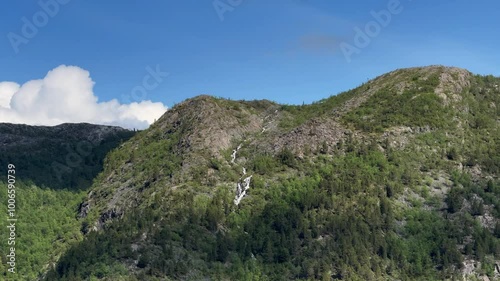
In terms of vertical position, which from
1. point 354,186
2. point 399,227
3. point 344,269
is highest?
point 354,186

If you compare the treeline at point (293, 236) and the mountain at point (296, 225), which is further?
the mountain at point (296, 225)

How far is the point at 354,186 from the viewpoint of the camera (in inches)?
7362

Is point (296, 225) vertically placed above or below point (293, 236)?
above

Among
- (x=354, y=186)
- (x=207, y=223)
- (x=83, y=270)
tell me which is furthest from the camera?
(x=354, y=186)

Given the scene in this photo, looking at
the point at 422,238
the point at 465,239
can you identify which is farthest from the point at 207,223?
the point at 465,239

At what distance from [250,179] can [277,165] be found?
39.9 feet

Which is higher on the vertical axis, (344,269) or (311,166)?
(311,166)

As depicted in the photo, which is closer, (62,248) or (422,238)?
(422,238)

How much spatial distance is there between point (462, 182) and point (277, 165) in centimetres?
5782

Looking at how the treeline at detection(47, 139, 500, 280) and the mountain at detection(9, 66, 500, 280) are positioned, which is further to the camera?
the mountain at detection(9, 66, 500, 280)

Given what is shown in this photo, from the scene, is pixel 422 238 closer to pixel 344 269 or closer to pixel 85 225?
pixel 344 269

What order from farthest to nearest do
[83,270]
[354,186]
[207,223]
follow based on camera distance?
[354,186] < [207,223] < [83,270]

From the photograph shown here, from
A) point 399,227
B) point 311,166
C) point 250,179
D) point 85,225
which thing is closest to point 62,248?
point 85,225

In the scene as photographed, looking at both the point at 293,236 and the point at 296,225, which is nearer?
the point at 293,236
